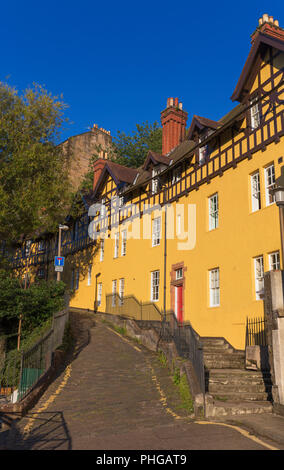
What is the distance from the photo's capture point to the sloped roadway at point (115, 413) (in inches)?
304

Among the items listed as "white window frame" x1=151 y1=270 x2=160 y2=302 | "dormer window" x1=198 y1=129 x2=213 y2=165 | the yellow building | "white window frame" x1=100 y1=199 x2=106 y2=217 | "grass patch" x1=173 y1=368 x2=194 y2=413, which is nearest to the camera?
"grass patch" x1=173 y1=368 x2=194 y2=413

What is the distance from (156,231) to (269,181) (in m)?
8.90

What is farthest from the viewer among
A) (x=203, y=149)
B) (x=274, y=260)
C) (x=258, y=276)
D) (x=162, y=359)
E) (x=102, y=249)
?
(x=102, y=249)

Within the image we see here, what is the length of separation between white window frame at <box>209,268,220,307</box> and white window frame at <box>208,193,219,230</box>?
1997 millimetres

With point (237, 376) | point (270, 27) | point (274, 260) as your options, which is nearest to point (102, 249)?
point (274, 260)

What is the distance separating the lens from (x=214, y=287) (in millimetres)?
17359

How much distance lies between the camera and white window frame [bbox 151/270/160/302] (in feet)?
71.9

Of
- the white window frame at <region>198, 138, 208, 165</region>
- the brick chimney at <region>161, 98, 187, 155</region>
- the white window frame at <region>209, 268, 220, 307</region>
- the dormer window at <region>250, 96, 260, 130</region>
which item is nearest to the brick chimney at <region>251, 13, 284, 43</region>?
the dormer window at <region>250, 96, 260, 130</region>

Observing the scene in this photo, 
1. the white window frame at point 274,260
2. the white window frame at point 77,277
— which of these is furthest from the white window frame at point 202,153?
the white window frame at point 77,277

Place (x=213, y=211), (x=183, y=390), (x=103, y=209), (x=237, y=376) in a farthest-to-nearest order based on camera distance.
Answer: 1. (x=103, y=209)
2. (x=213, y=211)
3. (x=237, y=376)
4. (x=183, y=390)

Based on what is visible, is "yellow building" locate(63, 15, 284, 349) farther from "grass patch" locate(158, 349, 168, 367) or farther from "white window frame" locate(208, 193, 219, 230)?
"grass patch" locate(158, 349, 168, 367)

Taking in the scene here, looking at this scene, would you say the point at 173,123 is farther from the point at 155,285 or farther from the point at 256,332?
the point at 256,332

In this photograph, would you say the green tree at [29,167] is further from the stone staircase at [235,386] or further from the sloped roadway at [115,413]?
the stone staircase at [235,386]
